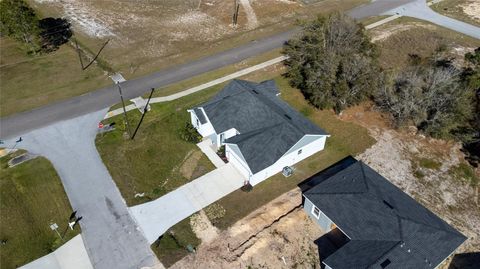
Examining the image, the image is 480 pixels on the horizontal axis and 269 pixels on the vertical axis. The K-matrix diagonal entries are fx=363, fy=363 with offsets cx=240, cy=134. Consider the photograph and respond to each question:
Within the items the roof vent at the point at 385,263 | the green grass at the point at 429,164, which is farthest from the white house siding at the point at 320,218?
the green grass at the point at 429,164

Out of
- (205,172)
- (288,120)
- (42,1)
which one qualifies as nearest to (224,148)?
(205,172)

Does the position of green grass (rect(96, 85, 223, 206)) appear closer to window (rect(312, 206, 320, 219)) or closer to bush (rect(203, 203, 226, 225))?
bush (rect(203, 203, 226, 225))

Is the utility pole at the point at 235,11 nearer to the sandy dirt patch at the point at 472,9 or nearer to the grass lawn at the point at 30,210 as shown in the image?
the grass lawn at the point at 30,210

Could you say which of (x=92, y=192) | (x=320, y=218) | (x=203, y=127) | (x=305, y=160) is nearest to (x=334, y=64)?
(x=305, y=160)

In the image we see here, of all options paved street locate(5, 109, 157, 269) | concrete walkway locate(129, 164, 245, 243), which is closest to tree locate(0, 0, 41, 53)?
paved street locate(5, 109, 157, 269)

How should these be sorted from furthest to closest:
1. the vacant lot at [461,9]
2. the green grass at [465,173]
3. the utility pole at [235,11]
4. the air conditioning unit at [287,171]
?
the vacant lot at [461,9], the utility pole at [235,11], the green grass at [465,173], the air conditioning unit at [287,171]

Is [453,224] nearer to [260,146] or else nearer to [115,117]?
[260,146]

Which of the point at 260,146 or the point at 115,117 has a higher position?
the point at 260,146
